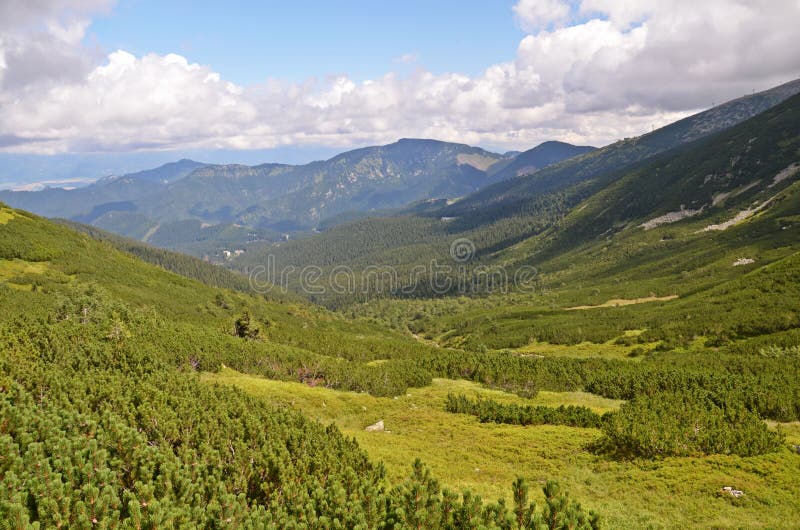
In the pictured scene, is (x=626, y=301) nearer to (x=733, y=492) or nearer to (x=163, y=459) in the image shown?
(x=733, y=492)

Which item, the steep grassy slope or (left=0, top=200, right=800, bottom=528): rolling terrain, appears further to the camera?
(left=0, top=200, right=800, bottom=528): rolling terrain

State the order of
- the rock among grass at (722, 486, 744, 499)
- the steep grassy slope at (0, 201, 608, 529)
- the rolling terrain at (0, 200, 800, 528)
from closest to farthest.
A: the steep grassy slope at (0, 201, 608, 529) → the rolling terrain at (0, 200, 800, 528) → the rock among grass at (722, 486, 744, 499)

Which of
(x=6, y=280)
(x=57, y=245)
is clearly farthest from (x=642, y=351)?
(x=57, y=245)

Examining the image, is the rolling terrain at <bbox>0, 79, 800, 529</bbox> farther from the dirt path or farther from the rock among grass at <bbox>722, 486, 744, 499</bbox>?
the dirt path

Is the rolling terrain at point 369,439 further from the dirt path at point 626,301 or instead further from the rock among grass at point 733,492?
the dirt path at point 626,301

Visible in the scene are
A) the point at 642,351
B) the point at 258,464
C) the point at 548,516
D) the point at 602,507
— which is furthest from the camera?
the point at 642,351

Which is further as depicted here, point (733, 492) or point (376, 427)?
point (376, 427)

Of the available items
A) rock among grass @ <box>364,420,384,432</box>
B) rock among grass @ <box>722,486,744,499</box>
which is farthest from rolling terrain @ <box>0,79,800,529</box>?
rock among grass @ <box>364,420,384,432</box>

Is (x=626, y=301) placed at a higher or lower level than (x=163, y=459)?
lower

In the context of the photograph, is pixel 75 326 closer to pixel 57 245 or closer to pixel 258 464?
pixel 258 464

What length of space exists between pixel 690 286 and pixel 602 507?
7426 inches

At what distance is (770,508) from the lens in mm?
20656

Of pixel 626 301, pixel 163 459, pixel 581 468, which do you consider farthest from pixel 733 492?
pixel 626 301

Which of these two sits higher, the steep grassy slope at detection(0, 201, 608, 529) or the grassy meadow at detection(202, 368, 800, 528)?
the steep grassy slope at detection(0, 201, 608, 529)
